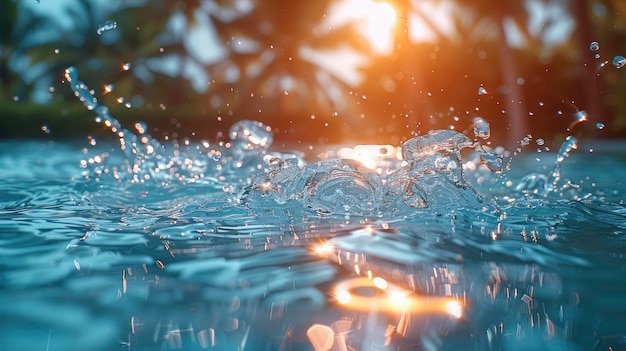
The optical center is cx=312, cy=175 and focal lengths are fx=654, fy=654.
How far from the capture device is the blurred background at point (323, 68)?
37.6 ft

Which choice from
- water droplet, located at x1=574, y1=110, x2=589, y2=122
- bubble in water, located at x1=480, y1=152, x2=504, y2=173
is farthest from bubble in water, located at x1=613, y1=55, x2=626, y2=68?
water droplet, located at x1=574, y1=110, x2=589, y2=122

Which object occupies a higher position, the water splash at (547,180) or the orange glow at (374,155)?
the orange glow at (374,155)

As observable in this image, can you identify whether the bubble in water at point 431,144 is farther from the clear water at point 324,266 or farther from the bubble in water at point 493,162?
the bubble in water at point 493,162

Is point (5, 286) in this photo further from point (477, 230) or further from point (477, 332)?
point (477, 230)

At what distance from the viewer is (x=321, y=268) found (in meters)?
1.49

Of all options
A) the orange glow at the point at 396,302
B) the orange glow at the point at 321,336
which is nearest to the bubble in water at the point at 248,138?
the orange glow at the point at 396,302

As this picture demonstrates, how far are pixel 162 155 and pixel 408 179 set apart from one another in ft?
8.12

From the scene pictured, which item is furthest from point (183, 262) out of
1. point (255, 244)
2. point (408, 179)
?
point (408, 179)

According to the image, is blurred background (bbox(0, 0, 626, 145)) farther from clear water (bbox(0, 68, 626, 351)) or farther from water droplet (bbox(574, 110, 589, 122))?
clear water (bbox(0, 68, 626, 351))

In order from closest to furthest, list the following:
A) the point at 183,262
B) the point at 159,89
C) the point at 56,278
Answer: the point at 56,278, the point at 183,262, the point at 159,89

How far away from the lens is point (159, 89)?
22172mm

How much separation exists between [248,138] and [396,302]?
12.2 feet

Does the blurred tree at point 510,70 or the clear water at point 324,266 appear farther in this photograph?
the blurred tree at point 510,70

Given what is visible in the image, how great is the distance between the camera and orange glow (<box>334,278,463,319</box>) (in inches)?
47.6
